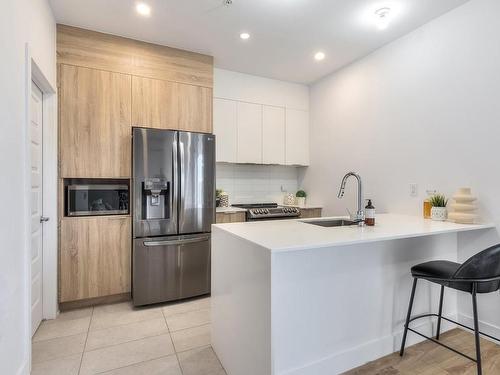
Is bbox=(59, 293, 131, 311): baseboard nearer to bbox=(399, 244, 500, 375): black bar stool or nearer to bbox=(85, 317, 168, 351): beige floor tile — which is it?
bbox=(85, 317, 168, 351): beige floor tile

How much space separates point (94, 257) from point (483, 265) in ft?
10.2

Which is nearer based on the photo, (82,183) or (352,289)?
(352,289)

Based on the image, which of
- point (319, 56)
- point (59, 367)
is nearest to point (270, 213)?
point (319, 56)

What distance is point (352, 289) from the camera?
6.11 ft

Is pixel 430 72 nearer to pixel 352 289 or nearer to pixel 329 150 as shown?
pixel 329 150

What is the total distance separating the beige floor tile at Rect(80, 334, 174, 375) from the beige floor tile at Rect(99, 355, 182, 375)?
46 mm

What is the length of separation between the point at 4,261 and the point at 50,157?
139 centimetres

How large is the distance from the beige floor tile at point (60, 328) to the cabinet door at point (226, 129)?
2264mm

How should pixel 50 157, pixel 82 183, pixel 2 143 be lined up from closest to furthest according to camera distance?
1. pixel 2 143
2. pixel 50 157
3. pixel 82 183

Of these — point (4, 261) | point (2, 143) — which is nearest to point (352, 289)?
point (4, 261)

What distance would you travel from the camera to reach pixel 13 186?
5.24 ft

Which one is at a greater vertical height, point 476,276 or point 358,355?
point 476,276

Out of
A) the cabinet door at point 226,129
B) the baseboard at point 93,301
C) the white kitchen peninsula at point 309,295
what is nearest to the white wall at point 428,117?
the white kitchen peninsula at point 309,295

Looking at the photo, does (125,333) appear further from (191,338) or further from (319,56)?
(319,56)
